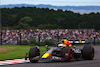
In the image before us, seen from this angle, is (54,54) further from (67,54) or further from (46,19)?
(46,19)

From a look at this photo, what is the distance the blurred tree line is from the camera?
196ft

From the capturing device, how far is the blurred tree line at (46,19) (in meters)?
59.6

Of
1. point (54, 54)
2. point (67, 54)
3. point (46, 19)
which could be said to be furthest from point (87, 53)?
point (46, 19)

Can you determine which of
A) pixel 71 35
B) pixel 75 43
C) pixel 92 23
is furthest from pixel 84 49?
pixel 92 23

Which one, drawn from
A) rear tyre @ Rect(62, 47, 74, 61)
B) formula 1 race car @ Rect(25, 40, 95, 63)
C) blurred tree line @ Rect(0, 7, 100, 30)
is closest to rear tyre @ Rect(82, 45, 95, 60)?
formula 1 race car @ Rect(25, 40, 95, 63)

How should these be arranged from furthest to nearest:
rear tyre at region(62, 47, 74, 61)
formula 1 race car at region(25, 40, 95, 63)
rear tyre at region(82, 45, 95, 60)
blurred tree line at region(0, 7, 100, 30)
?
1. blurred tree line at region(0, 7, 100, 30)
2. rear tyre at region(82, 45, 95, 60)
3. rear tyre at region(62, 47, 74, 61)
4. formula 1 race car at region(25, 40, 95, 63)

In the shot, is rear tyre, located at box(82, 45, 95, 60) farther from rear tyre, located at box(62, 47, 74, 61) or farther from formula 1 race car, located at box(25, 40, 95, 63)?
rear tyre, located at box(62, 47, 74, 61)

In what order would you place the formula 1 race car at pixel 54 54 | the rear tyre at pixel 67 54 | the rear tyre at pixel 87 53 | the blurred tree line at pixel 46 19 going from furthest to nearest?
1. the blurred tree line at pixel 46 19
2. the rear tyre at pixel 87 53
3. the rear tyre at pixel 67 54
4. the formula 1 race car at pixel 54 54

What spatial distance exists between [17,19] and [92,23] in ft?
116

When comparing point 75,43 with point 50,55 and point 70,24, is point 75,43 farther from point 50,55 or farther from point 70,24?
point 70,24

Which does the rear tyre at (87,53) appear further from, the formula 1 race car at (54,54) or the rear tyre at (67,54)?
the rear tyre at (67,54)

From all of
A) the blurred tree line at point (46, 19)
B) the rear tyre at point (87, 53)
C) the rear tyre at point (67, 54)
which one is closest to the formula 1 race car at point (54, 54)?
the rear tyre at point (67, 54)

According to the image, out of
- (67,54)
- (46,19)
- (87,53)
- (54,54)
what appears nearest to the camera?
(67,54)

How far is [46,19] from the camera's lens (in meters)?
69.9
